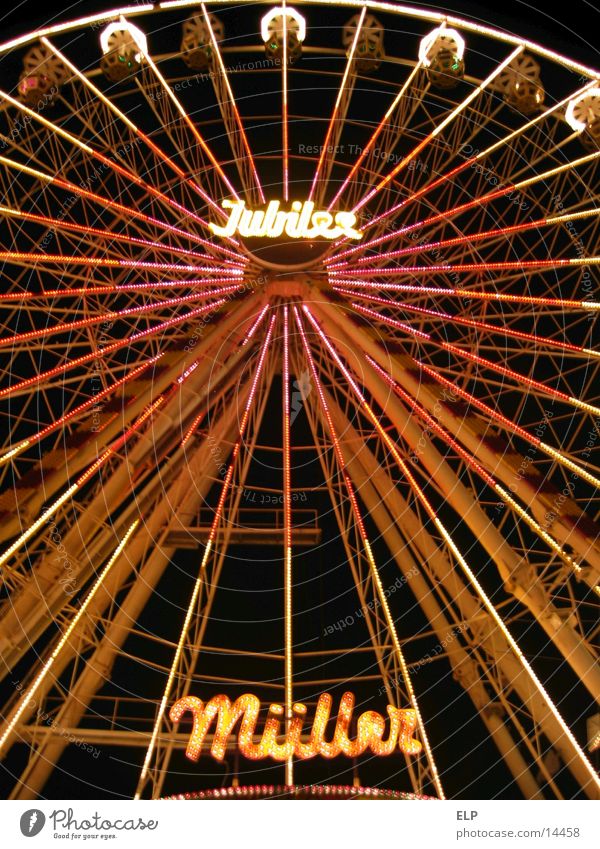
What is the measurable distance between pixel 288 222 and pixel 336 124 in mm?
2240

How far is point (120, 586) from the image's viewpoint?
13453 millimetres

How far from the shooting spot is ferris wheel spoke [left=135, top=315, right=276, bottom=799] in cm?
1201

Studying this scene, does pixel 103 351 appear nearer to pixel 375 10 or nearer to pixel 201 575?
pixel 201 575

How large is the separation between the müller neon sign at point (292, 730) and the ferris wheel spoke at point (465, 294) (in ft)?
16.2

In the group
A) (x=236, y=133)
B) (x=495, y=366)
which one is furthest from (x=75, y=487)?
(x=236, y=133)

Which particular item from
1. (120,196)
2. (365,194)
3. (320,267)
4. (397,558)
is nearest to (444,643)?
(397,558)

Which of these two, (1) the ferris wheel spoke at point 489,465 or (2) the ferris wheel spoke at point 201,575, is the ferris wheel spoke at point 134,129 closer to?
(2) the ferris wheel spoke at point 201,575

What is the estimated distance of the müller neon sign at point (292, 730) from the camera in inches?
464

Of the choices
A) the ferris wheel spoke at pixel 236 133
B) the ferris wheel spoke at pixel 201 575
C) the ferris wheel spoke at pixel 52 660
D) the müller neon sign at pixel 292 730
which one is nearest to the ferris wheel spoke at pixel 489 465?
the ferris wheel spoke at pixel 201 575

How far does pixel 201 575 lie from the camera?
12.9 meters

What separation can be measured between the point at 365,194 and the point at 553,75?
290 cm

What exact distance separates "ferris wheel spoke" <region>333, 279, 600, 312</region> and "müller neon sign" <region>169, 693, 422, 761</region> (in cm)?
494

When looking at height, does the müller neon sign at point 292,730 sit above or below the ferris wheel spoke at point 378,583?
below

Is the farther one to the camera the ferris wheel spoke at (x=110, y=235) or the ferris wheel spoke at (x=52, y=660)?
the ferris wheel spoke at (x=110, y=235)
